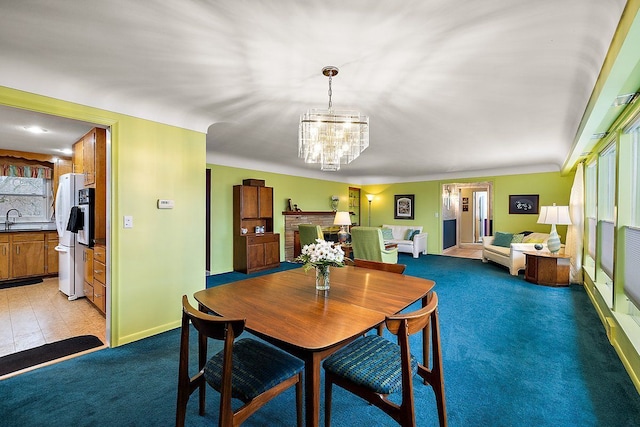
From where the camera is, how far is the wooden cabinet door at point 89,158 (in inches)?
129

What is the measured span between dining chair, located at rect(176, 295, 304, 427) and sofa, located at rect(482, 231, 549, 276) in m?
5.30

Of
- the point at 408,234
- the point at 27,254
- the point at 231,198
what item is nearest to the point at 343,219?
the point at 231,198

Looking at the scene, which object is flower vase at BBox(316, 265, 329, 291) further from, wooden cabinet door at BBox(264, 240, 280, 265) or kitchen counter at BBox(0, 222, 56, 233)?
kitchen counter at BBox(0, 222, 56, 233)

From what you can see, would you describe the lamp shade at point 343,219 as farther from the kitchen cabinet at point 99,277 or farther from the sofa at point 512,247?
the kitchen cabinet at point 99,277

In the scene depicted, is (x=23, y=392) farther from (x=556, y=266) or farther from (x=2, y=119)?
(x=556, y=266)

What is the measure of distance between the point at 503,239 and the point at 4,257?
9227 mm

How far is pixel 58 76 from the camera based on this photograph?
7.18ft

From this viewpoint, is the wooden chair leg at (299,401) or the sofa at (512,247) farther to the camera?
the sofa at (512,247)

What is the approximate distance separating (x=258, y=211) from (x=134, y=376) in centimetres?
392

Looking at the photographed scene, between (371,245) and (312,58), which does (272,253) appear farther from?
(312,58)

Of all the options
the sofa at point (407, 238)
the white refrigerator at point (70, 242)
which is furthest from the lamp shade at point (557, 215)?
the white refrigerator at point (70, 242)

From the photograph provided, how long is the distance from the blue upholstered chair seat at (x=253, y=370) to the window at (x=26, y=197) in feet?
20.0

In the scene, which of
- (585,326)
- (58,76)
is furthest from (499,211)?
(58,76)

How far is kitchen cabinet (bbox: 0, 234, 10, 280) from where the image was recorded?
445 centimetres
